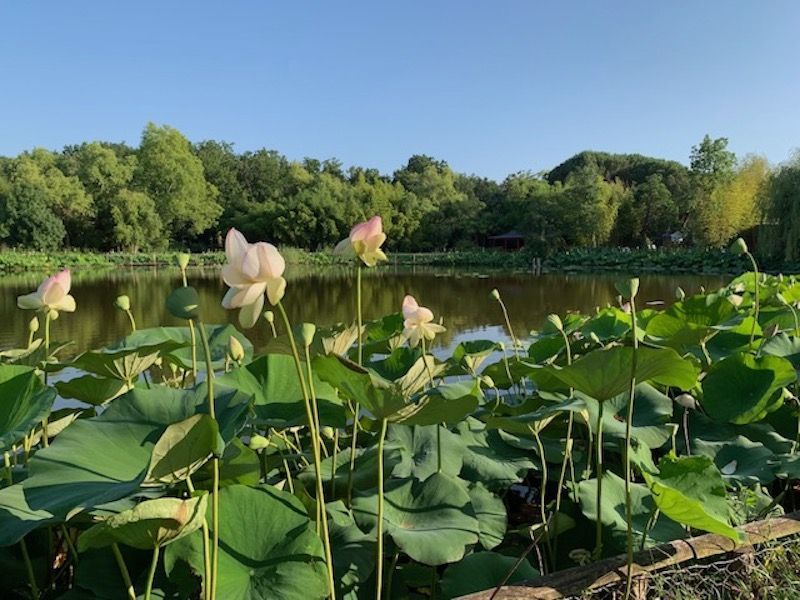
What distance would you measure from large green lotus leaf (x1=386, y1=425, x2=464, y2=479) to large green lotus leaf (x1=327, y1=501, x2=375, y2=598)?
0.17 meters

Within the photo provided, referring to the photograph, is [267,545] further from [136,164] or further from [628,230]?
[136,164]

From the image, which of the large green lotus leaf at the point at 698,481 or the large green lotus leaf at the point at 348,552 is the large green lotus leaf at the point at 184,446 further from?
the large green lotus leaf at the point at 698,481

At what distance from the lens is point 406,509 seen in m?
0.87

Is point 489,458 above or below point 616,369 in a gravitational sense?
below

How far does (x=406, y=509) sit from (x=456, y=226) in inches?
1224

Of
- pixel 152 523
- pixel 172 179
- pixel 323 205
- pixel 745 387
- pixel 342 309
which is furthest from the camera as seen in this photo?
pixel 323 205

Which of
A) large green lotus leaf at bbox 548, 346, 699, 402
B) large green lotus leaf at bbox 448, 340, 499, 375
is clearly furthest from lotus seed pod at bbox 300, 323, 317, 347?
large green lotus leaf at bbox 448, 340, 499, 375

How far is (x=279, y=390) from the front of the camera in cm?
100

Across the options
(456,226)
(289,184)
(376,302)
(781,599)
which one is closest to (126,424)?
(781,599)

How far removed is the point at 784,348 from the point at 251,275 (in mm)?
1396

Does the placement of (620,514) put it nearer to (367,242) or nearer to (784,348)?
(367,242)

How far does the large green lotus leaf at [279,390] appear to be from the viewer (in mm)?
965

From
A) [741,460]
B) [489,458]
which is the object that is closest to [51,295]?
[489,458]

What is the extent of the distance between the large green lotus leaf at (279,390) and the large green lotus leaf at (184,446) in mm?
336
